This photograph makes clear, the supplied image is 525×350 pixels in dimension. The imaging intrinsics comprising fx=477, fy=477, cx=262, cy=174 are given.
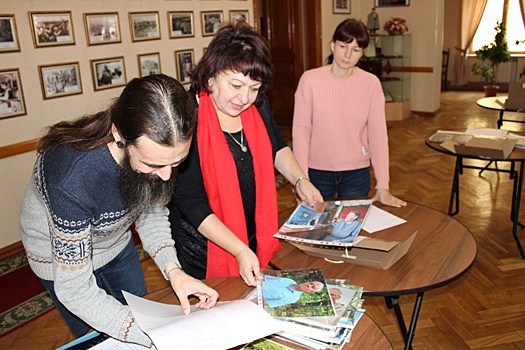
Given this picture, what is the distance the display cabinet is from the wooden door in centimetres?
88

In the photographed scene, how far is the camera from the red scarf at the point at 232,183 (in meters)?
1.78

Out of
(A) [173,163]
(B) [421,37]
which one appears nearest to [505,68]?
(B) [421,37]

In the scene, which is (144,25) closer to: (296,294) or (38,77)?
(38,77)

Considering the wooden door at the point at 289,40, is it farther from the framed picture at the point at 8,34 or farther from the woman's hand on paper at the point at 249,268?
the woman's hand on paper at the point at 249,268

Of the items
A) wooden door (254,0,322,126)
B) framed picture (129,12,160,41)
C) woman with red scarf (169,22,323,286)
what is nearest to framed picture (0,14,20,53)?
framed picture (129,12,160,41)

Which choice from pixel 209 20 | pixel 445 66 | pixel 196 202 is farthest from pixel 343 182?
pixel 445 66

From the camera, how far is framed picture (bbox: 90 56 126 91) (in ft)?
13.6

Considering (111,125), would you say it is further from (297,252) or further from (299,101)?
(299,101)

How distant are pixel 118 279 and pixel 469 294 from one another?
7.41ft

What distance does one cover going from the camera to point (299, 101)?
2.54 m

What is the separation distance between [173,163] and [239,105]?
515mm

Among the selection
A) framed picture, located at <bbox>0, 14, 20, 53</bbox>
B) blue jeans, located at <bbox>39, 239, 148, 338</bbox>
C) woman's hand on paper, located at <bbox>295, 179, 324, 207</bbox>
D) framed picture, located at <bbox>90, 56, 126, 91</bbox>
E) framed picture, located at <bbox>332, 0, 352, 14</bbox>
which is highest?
framed picture, located at <bbox>332, 0, 352, 14</bbox>

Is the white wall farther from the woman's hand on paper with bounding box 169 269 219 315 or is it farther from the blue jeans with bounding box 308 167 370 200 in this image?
the woman's hand on paper with bounding box 169 269 219 315

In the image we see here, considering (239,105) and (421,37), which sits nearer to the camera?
(239,105)
